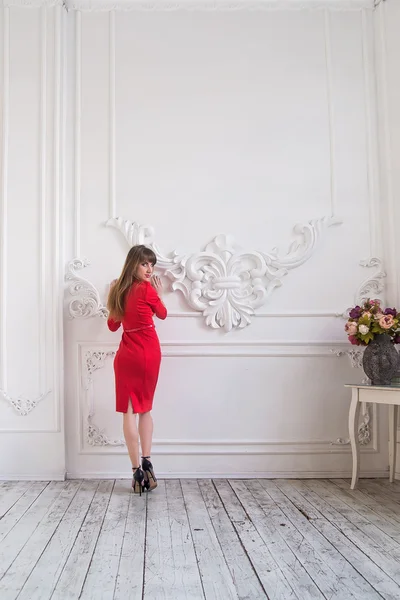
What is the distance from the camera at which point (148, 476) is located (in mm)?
3350

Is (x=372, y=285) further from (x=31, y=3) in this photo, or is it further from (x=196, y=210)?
(x=31, y=3)

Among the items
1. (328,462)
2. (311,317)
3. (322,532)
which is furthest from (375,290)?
(322,532)

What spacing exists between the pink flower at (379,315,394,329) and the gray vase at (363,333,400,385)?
117mm

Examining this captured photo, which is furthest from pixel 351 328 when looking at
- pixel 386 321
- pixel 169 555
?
pixel 169 555

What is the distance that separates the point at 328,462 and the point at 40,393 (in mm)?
1928

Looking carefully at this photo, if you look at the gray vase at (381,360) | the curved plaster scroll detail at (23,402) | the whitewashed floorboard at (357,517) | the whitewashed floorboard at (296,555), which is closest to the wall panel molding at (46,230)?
the curved plaster scroll detail at (23,402)

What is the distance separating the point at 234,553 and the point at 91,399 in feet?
5.74

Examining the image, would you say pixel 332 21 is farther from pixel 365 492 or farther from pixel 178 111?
pixel 365 492

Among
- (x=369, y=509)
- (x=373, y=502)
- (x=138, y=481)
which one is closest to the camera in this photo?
(x=369, y=509)

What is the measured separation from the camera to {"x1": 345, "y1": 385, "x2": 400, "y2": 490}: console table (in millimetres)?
3246

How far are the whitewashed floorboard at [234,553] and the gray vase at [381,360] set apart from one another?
1181 mm

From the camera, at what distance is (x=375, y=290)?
3.86 meters

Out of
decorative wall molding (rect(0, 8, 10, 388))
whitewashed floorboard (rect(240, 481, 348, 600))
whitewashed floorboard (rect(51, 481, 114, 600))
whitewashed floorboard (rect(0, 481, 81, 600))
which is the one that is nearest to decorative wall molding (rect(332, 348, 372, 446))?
whitewashed floorboard (rect(240, 481, 348, 600))

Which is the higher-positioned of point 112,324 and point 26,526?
point 112,324
